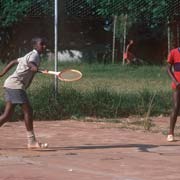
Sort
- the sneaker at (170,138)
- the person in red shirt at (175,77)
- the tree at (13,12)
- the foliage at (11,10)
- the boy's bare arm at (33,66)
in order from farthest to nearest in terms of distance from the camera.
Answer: the foliage at (11,10)
the tree at (13,12)
the sneaker at (170,138)
the person in red shirt at (175,77)
the boy's bare arm at (33,66)

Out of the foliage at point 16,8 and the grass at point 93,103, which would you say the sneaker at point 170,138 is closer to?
the grass at point 93,103

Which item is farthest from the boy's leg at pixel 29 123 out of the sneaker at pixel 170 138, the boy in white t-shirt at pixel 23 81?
the sneaker at pixel 170 138

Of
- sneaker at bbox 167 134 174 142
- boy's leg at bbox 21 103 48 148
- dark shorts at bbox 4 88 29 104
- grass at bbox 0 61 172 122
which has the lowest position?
grass at bbox 0 61 172 122

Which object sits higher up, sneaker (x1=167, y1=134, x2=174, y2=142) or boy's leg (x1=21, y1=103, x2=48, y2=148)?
boy's leg (x1=21, y1=103, x2=48, y2=148)

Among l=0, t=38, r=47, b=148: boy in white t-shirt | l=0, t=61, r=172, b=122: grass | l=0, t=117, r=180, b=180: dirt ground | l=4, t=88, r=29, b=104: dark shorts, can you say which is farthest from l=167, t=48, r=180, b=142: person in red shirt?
l=4, t=88, r=29, b=104: dark shorts

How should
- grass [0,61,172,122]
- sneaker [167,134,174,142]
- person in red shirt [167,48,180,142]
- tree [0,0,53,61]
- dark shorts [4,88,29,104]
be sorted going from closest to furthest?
1. dark shorts [4,88,29,104]
2. person in red shirt [167,48,180,142]
3. sneaker [167,134,174,142]
4. grass [0,61,172,122]
5. tree [0,0,53,61]

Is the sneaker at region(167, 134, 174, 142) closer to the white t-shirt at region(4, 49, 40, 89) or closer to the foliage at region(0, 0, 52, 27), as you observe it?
the white t-shirt at region(4, 49, 40, 89)

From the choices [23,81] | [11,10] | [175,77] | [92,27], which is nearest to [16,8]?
[11,10]

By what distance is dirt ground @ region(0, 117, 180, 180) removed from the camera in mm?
9047

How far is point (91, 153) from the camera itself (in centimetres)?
1077

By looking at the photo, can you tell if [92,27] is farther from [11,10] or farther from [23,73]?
[23,73]

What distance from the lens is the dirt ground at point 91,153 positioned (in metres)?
9.05

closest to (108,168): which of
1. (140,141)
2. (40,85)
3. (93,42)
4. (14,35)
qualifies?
(140,141)

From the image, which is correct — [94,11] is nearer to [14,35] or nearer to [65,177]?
[65,177]
